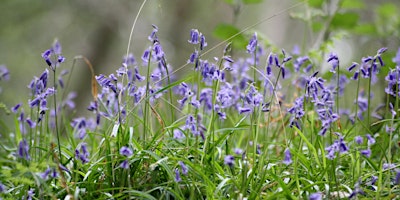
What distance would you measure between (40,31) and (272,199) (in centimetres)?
1159

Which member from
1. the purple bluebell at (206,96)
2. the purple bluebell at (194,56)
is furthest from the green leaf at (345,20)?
the purple bluebell at (194,56)

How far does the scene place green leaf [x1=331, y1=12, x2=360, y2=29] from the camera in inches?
181

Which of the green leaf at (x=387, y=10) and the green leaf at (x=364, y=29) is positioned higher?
the green leaf at (x=387, y=10)

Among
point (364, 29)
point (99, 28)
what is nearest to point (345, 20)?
point (364, 29)

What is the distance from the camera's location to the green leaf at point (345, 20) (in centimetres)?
460

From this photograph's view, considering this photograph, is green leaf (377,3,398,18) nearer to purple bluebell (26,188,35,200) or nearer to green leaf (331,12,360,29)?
green leaf (331,12,360,29)

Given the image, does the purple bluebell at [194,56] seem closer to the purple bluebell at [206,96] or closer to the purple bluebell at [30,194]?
the purple bluebell at [206,96]

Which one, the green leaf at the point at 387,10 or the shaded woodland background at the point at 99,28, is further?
the shaded woodland background at the point at 99,28

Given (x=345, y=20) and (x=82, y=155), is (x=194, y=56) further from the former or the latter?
(x=345, y=20)

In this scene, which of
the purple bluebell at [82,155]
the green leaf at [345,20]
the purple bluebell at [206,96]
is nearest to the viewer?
the purple bluebell at [82,155]

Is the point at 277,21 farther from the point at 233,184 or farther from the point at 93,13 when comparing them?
the point at 233,184

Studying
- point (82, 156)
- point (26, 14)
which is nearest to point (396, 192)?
point (82, 156)

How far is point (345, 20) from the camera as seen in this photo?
4625 millimetres

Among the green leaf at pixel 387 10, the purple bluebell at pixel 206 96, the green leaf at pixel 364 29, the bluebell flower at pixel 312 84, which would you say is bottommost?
the bluebell flower at pixel 312 84
